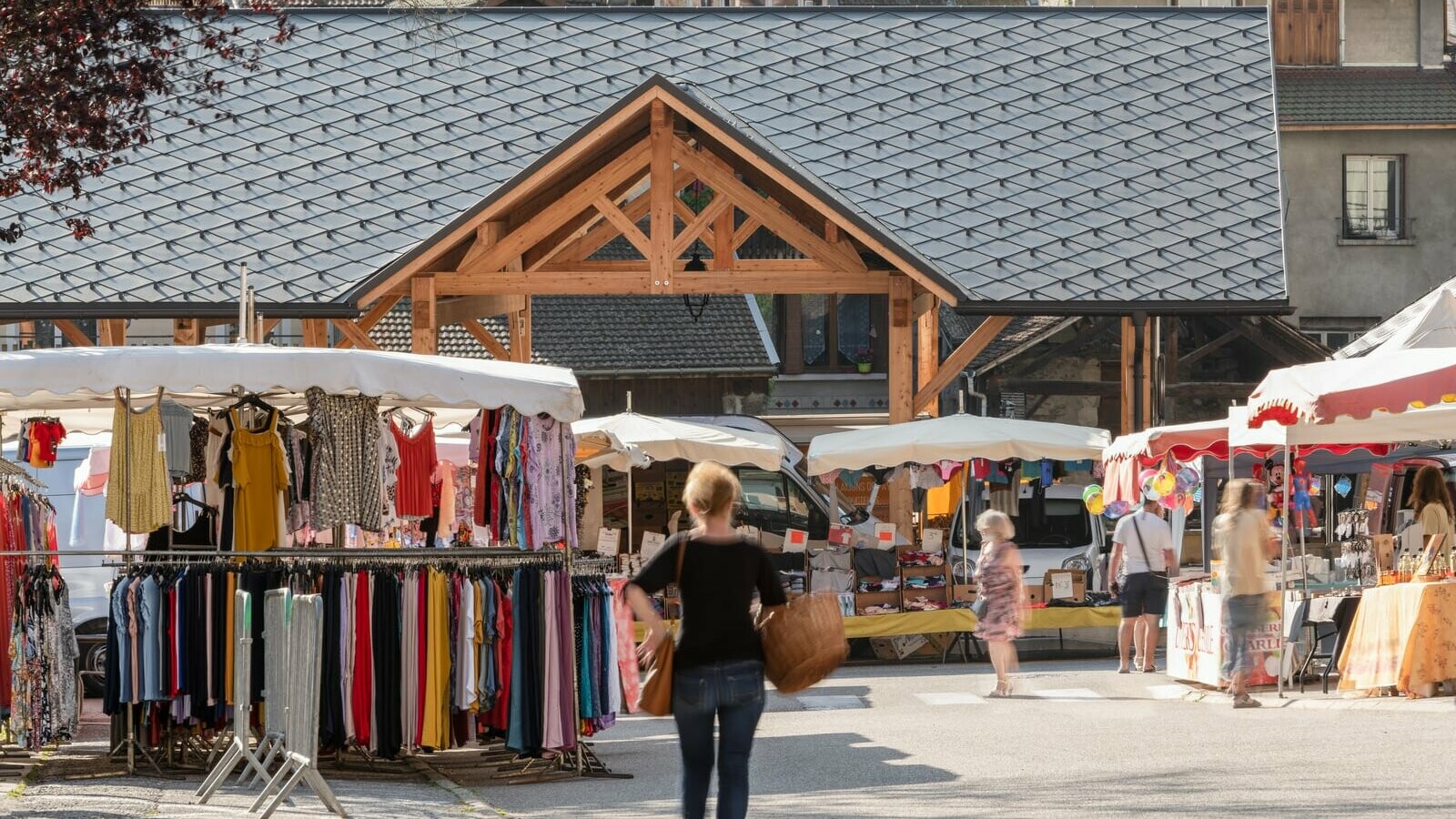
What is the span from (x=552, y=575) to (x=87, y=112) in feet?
12.1

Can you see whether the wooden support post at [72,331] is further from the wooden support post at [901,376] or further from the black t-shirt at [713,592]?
the black t-shirt at [713,592]

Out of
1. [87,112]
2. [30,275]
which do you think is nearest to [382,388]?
[87,112]

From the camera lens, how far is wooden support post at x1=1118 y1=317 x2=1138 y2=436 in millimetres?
23656

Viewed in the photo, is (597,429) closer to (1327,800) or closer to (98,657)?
(98,657)

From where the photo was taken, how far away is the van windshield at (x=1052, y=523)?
23.4 meters

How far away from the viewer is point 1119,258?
77.4 ft

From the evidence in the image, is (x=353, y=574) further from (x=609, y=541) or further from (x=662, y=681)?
(x=609, y=541)

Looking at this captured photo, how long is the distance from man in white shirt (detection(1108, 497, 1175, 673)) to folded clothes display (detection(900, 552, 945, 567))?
3257 millimetres

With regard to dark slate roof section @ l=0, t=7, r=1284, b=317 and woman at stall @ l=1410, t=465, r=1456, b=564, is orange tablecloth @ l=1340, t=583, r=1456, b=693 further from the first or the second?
dark slate roof section @ l=0, t=7, r=1284, b=317

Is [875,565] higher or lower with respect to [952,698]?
higher

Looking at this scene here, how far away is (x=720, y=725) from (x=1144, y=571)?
1133 cm

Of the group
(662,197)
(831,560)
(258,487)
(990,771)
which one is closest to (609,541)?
(831,560)

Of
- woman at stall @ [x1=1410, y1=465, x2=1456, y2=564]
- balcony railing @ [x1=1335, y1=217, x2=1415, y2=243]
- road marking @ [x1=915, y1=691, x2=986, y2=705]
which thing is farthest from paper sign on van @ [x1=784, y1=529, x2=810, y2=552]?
balcony railing @ [x1=1335, y1=217, x2=1415, y2=243]

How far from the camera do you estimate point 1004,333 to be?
3916cm
